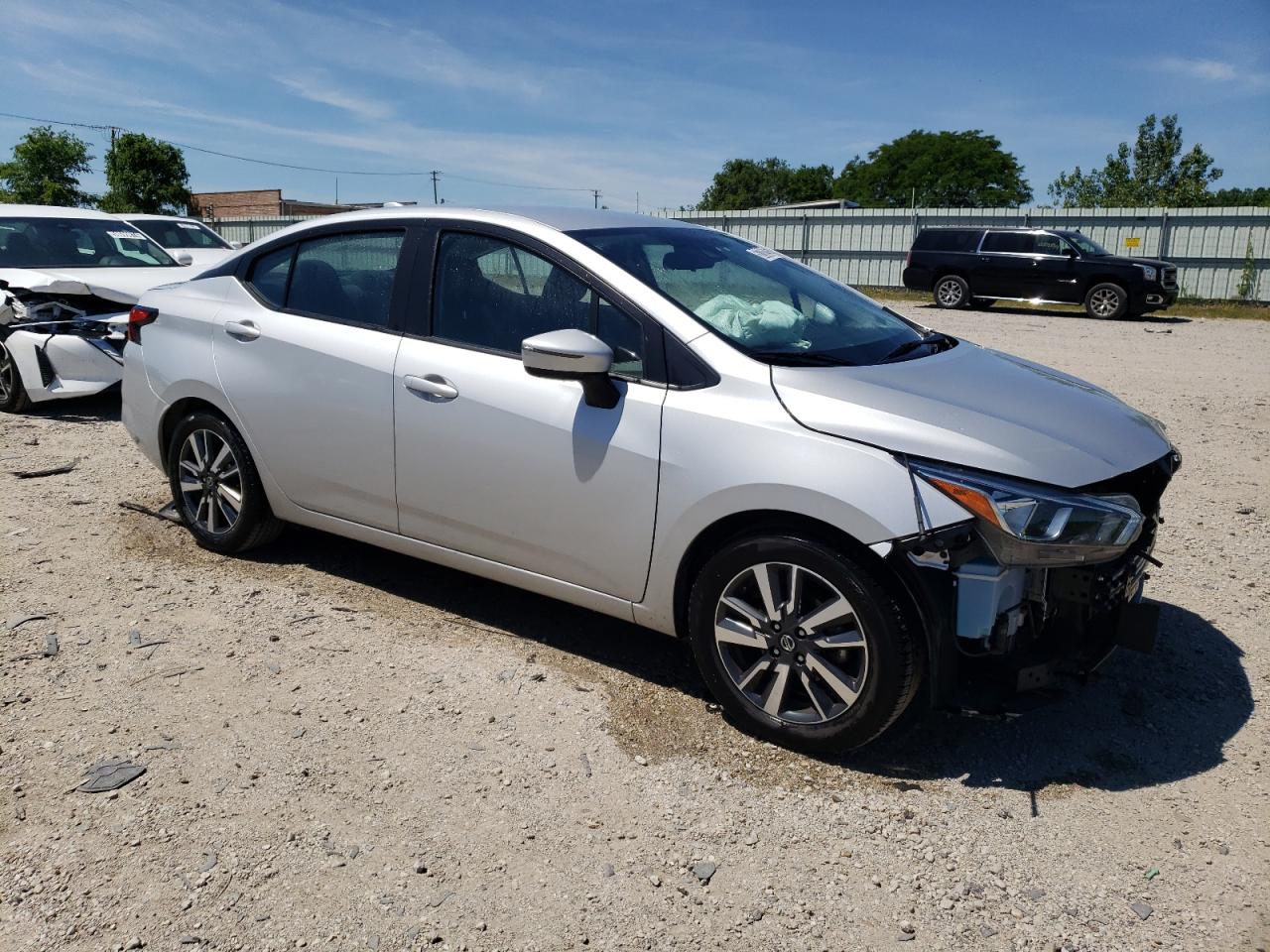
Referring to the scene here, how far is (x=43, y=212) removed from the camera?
981 cm

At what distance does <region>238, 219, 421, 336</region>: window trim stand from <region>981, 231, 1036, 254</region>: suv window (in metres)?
19.9

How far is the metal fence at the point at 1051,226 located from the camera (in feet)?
77.4

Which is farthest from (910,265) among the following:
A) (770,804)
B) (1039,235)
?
(770,804)

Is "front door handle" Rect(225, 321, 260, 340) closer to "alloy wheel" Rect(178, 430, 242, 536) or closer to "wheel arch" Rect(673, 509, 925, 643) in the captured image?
"alloy wheel" Rect(178, 430, 242, 536)

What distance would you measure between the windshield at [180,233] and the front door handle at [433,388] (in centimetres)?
1204

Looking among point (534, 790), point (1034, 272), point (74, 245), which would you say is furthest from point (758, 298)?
point (1034, 272)

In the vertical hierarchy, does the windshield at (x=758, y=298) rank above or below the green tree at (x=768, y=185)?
below

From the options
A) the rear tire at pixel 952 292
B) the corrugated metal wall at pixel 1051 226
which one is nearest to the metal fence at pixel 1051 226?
the corrugated metal wall at pixel 1051 226

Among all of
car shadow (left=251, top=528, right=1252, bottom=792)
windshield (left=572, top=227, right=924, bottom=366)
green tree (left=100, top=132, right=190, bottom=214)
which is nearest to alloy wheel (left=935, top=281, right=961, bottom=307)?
car shadow (left=251, top=528, right=1252, bottom=792)

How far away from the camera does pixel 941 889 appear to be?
2770mm

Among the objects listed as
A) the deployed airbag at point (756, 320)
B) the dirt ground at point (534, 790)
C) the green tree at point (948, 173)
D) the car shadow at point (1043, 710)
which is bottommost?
the dirt ground at point (534, 790)

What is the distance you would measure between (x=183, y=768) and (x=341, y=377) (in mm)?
1675

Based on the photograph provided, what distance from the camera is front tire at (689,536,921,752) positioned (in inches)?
122

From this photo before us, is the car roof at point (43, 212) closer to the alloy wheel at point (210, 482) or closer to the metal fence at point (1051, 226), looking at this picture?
the alloy wheel at point (210, 482)
